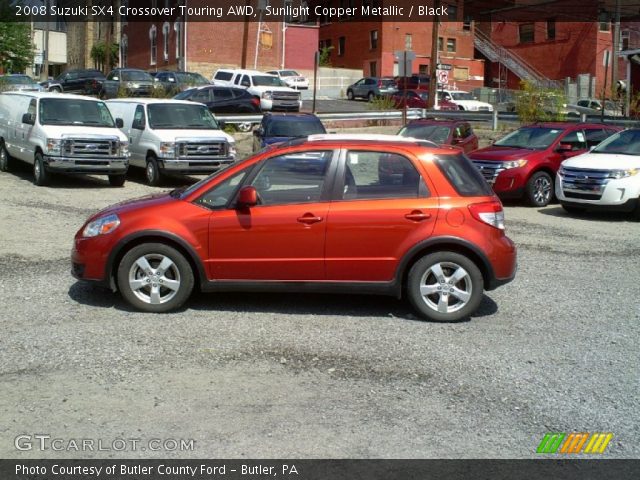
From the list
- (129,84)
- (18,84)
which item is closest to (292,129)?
(129,84)

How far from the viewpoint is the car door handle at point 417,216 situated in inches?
298

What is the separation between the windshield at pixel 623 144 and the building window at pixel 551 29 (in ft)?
149

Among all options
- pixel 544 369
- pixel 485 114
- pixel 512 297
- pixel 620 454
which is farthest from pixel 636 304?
pixel 485 114

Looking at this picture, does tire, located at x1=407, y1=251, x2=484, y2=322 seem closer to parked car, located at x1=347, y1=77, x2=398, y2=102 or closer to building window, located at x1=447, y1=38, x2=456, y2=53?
parked car, located at x1=347, y1=77, x2=398, y2=102

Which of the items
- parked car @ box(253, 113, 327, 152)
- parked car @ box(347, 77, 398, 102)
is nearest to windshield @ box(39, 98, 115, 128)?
parked car @ box(253, 113, 327, 152)

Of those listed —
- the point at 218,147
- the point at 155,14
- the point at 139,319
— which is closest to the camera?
the point at 139,319

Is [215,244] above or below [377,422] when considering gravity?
above

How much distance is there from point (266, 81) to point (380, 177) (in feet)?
102

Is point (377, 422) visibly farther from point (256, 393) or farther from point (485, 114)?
point (485, 114)

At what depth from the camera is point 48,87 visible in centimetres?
4072

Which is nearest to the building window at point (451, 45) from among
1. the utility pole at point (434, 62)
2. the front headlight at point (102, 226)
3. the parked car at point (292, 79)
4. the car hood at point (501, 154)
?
the parked car at point (292, 79)

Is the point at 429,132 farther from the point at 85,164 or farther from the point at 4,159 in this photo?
the point at 4,159

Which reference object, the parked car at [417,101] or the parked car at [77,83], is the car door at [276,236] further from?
the parked car at [417,101]

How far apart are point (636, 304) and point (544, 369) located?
2.78m
